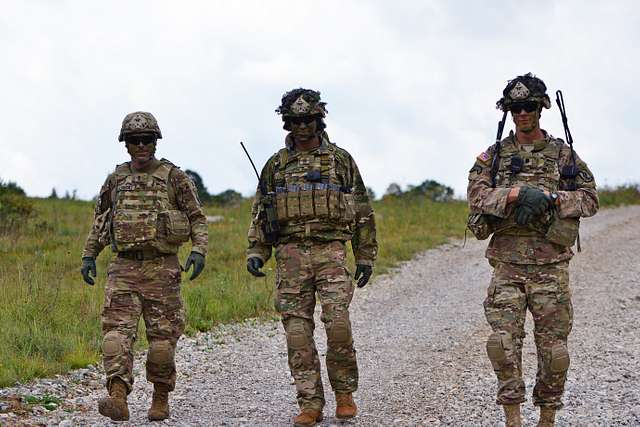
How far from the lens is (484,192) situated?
555 centimetres

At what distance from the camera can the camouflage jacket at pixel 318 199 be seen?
6.05 meters

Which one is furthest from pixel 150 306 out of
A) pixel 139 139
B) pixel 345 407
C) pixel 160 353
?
pixel 345 407

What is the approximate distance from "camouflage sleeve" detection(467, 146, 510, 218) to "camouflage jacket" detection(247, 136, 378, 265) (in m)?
0.94

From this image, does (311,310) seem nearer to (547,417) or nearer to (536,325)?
(536,325)

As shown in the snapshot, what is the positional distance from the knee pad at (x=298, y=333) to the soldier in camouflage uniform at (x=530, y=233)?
132 cm

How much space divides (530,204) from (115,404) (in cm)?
293

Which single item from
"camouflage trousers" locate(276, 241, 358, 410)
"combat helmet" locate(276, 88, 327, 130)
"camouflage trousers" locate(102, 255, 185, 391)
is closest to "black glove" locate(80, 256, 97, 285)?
"camouflage trousers" locate(102, 255, 185, 391)

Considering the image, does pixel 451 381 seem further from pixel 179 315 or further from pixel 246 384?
Result: pixel 179 315

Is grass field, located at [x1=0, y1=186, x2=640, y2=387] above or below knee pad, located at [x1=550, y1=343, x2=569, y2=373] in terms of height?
above

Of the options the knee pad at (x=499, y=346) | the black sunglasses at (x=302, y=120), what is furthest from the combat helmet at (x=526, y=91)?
the knee pad at (x=499, y=346)

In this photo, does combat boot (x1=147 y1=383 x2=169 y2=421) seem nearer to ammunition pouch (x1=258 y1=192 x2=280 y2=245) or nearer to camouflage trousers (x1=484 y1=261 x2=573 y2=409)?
ammunition pouch (x1=258 y1=192 x2=280 y2=245)

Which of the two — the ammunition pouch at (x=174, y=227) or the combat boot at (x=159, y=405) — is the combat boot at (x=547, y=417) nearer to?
the combat boot at (x=159, y=405)

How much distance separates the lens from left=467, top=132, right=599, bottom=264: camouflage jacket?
5473 mm

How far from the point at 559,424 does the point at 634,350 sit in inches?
120
